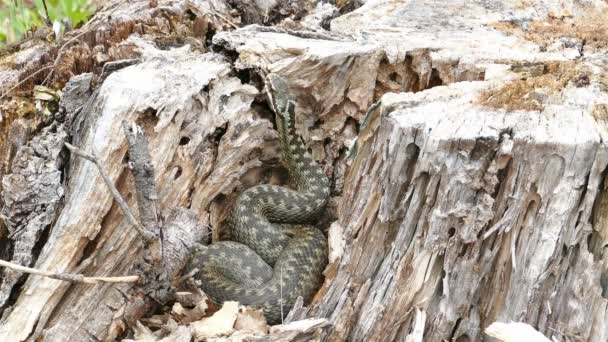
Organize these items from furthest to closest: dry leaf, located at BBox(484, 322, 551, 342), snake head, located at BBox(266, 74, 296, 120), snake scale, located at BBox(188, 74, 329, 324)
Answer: snake head, located at BBox(266, 74, 296, 120), snake scale, located at BBox(188, 74, 329, 324), dry leaf, located at BBox(484, 322, 551, 342)

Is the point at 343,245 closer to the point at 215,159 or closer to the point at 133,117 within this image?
the point at 215,159

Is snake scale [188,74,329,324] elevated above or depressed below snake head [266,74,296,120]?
below

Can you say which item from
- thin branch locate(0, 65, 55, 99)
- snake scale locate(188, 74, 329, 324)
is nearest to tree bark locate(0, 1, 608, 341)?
thin branch locate(0, 65, 55, 99)

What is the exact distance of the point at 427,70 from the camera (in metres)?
4.93

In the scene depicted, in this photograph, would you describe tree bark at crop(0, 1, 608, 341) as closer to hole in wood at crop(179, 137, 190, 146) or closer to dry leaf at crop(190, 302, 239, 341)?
hole in wood at crop(179, 137, 190, 146)

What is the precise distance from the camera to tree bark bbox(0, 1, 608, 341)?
3.72 metres

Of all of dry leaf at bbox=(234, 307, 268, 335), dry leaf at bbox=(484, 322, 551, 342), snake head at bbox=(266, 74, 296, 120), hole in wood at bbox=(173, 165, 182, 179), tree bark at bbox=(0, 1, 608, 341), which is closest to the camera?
dry leaf at bbox=(484, 322, 551, 342)

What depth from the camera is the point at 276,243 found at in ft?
18.0

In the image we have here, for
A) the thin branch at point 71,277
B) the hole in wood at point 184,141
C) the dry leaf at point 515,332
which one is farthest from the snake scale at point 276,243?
the dry leaf at point 515,332

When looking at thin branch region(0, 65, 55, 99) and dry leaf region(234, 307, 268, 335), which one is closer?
dry leaf region(234, 307, 268, 335)

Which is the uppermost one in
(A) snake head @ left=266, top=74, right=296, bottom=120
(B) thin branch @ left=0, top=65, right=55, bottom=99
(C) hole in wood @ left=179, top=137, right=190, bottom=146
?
(B) thin branch @ left=0, top=65, right=55, bottom=99

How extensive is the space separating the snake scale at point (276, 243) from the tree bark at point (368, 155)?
6.1 inches

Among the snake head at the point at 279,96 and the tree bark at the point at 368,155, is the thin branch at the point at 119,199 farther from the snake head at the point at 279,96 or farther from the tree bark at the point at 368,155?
the snake head at the point at 279,96

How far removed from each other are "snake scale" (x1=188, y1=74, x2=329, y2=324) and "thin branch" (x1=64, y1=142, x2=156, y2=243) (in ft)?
A: 2.80
